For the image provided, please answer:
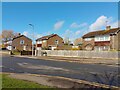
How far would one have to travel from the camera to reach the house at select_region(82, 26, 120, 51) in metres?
52.6

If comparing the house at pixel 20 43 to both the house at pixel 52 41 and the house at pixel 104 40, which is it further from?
the house at pixel 104 40

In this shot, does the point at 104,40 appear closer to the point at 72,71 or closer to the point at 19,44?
the point at 72,71

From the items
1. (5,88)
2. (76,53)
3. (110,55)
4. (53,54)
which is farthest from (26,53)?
(5,88)

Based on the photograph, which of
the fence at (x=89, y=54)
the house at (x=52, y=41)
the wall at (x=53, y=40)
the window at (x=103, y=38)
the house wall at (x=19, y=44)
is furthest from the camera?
the house wall at (x=19, y=44)

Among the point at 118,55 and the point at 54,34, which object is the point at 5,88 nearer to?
the point at 118,55

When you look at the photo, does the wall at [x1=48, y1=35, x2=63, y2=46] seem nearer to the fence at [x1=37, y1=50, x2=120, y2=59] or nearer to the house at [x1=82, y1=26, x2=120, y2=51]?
the house at [x1=82, y1=26, x2=120, y2=51]

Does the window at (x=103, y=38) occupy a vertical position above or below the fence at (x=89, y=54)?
above

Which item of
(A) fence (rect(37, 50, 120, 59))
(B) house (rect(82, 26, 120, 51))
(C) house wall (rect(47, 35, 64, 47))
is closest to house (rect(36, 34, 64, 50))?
(C) house wall (rect(47, 35, 64, 47))

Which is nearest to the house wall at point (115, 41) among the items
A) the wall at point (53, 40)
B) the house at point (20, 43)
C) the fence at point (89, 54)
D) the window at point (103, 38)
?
the window at point (103, 38)

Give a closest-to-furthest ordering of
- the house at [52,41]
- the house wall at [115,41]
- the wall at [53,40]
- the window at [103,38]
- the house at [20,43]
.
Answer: the house wall at [115,41] → the window at [103,38] → the house at [52,41] → the wall at [53,40] → the house at [20,43]

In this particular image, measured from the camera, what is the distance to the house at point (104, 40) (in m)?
52.6

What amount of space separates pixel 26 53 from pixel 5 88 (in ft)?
178

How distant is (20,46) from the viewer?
286ft

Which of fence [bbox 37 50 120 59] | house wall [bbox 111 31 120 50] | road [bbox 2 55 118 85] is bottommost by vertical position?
road [bbox 2 55 118 85]
